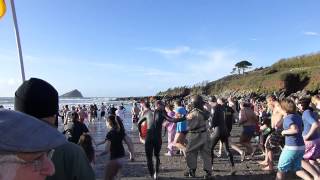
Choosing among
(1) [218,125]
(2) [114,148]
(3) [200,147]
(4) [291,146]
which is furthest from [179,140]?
(4) [291,146]

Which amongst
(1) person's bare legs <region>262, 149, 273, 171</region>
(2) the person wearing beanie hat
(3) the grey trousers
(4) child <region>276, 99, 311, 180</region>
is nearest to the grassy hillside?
(1) person's bare legs <region>262, 149, 273, 171</region>

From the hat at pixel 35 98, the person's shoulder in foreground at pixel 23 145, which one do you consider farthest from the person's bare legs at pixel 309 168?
the person's shoulder in foreground at pixel 23 145

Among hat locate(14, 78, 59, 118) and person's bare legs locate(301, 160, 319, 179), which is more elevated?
hat locate(14, 78, 59, 118)

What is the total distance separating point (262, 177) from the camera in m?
11.4

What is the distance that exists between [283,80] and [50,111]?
46.1m

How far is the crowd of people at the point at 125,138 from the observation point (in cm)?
169

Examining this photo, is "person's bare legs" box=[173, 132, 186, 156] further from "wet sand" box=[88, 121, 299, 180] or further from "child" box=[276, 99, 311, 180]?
"child" box=[276, 99, 311, 180]

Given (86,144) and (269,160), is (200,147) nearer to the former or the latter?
(269,160)

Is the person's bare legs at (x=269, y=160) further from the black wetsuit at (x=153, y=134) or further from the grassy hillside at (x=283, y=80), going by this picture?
the grassy hillside at (x=283, y=80)

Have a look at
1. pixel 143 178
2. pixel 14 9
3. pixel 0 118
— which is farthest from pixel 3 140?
pixel 143 178

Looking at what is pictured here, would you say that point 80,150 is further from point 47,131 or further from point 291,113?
point 291,113

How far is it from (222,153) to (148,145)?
212 inches

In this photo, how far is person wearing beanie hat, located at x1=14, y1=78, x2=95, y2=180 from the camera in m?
2.70

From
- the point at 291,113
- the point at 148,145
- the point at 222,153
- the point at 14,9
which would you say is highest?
the point at 14,9
